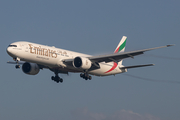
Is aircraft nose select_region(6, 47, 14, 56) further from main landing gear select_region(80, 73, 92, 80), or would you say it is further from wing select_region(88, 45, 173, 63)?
main landing gear select_region(80, 73, 92, 80)

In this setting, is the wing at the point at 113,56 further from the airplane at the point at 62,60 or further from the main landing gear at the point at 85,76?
the main landing gear at the point at 85,76

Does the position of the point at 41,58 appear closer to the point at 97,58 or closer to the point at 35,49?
the point at 35,49

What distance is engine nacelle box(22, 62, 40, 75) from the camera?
53109mm

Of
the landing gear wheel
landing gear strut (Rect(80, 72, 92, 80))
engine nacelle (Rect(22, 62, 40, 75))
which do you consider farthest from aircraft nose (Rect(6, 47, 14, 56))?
the landing gear wheel

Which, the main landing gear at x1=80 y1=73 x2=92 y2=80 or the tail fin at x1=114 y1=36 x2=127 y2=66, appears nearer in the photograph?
the main landing gear at x1=80 y1=73 x2=92 y2=80

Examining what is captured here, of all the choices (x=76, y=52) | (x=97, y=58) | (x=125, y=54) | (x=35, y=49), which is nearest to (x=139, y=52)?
(x=125, y=54)

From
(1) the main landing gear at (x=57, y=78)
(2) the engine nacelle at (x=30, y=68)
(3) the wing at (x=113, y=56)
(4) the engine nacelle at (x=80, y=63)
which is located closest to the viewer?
(3) the wing at (x=113, y=56)

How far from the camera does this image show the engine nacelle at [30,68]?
174ft

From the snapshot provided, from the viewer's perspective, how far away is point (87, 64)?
163 feet

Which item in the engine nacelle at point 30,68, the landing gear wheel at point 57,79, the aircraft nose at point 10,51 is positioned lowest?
the landing gear wheel at point 57,79

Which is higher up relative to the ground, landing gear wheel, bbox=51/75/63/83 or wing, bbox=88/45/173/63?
wing, bbox=88/45/173/63

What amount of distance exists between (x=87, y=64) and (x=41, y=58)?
7.36m

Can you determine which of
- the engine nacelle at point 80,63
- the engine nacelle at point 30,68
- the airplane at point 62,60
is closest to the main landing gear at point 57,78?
the airplane at point 62,60

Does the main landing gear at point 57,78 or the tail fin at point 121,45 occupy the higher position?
the tail fin at point 121,45
